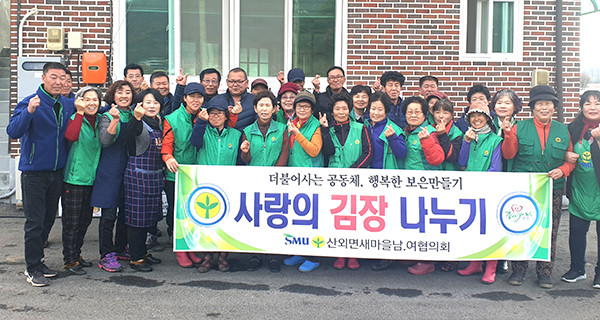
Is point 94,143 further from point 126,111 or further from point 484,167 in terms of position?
point 484,167

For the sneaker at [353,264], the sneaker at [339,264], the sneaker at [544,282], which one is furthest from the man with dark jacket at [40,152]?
the sneaker at [544,282]

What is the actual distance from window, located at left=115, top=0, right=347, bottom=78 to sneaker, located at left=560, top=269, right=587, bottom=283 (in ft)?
14.6

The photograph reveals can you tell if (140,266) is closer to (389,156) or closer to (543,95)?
(389,156)

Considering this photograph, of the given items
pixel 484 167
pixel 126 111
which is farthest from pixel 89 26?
pixel 484 167

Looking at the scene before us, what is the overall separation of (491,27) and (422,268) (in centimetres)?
468

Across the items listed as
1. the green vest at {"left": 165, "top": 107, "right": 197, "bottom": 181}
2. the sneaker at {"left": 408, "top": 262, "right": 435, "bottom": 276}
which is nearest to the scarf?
the sneaker at {"left": 408, "top": 262, "right": 435, "bottom": 276}

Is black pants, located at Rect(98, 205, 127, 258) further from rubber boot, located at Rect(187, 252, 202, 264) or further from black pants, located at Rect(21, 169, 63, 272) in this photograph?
rubber boot, located at Rect(187, 252, 202, 264)

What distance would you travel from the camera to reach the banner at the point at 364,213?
488 centimetres

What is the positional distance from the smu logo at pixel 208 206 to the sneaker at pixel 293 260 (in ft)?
2.79

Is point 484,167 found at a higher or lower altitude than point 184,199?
higher

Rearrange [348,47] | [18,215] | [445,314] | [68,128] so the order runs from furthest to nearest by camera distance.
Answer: [348,47]
[18,215]
[68,128]
[445,314]

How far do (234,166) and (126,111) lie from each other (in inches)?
44.8

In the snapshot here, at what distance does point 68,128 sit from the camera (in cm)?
479

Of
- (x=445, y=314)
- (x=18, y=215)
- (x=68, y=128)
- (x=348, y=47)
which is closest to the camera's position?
(x=445, y=314)
